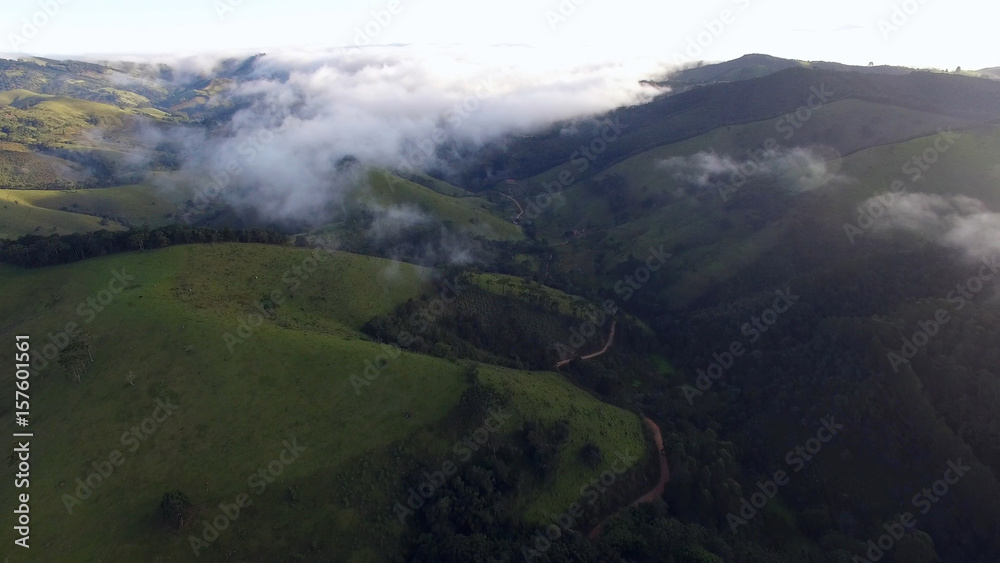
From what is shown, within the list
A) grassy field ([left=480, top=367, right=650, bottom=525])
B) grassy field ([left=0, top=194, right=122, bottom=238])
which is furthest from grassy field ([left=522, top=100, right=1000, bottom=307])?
grassy field ([left=0, top=194, right=122, bottom=238])

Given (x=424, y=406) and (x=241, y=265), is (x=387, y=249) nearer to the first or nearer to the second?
(x=241, y=265)

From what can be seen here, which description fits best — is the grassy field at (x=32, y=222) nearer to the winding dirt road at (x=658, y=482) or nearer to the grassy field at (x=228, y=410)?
the grassy field at (x=228, y=410)

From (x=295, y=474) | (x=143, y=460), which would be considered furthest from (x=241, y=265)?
(x=295, y=474)

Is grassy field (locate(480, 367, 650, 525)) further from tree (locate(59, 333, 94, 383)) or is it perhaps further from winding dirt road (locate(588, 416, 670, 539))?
tree (locate(59, 333, 94, 383))

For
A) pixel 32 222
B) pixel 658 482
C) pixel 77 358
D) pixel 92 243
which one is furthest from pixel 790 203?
pixel 32 222

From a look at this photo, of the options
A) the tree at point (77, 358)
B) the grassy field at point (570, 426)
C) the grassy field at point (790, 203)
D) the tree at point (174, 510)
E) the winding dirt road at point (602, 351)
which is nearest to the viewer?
the tree at point (174, 510)

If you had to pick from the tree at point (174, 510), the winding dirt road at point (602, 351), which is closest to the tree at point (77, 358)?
the tree at point (174, 510)

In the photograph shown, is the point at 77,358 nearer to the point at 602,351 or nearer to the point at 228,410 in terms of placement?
the point at 228,410
